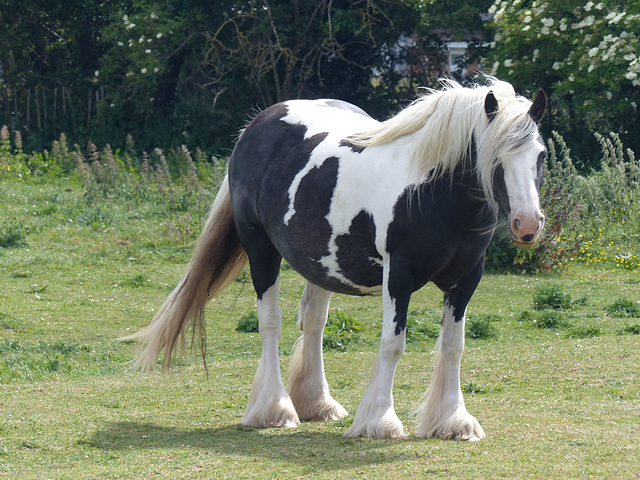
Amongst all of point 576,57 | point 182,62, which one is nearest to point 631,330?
point 576,57

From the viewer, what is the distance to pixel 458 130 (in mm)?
4703

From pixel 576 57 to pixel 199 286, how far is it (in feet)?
34.1

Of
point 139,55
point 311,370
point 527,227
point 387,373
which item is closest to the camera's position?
point 527,227

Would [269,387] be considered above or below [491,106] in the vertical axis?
below

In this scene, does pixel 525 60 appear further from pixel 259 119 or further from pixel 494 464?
pixel 494 464

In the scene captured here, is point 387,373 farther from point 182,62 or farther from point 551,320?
point 182,62

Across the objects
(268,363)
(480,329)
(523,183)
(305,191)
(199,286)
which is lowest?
(480,329)

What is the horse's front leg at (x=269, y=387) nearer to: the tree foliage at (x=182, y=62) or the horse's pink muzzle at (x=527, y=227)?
the horse's pink muzzle at (x=527, y=227)

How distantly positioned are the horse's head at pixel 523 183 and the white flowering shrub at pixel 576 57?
9.93 metres

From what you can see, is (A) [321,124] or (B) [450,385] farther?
(A) [321,124]

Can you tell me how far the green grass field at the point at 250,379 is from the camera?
180 inches

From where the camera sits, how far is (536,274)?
436 inches

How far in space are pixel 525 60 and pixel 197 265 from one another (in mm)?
10858

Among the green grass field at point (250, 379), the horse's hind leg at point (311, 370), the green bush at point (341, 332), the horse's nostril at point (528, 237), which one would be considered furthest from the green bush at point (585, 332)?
the horse's nostril at point (528, 237)
